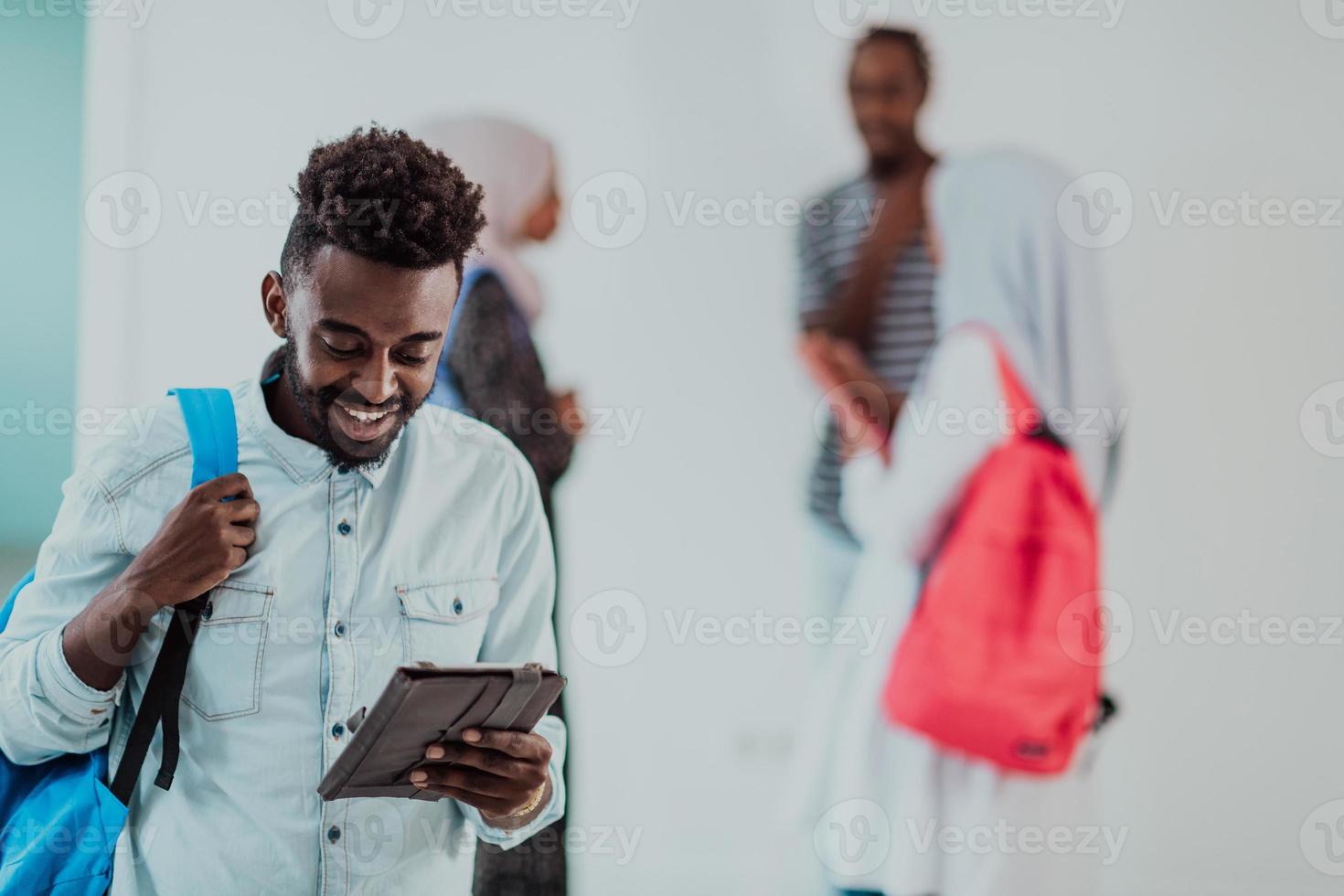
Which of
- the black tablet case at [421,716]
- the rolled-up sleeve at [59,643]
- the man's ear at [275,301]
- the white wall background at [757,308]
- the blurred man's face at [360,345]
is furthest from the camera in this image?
the white wall background at [757,308]

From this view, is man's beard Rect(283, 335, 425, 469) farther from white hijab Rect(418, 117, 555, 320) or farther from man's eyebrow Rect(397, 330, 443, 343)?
white hijab Rect(418, 117, 555, 320)

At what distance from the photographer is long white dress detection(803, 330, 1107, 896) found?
2.86m

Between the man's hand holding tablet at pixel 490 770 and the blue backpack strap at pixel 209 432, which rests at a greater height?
the blue backpack strap at pixel 209 432

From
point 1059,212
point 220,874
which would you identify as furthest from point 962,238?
point 220,874

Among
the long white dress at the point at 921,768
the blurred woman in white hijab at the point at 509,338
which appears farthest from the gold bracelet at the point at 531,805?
the long white dress at the point at 921,768

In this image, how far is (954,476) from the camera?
294 centimetres

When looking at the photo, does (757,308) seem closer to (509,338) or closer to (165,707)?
(509,338)

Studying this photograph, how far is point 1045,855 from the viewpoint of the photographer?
287cm

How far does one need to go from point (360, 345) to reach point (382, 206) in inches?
7.4

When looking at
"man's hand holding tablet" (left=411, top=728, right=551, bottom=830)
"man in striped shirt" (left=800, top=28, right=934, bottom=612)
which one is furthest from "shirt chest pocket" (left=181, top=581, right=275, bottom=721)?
"man in striped shirt" (left=800, top=28, right=934, bottom=612)

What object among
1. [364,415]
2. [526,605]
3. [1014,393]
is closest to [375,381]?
[364,415]

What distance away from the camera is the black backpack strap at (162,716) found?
1.47 meters

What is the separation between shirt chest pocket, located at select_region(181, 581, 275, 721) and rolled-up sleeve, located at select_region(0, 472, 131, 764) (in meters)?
0.09

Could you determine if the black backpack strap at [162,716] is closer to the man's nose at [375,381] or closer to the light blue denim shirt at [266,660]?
the light blue denim shirt at [266,660]
